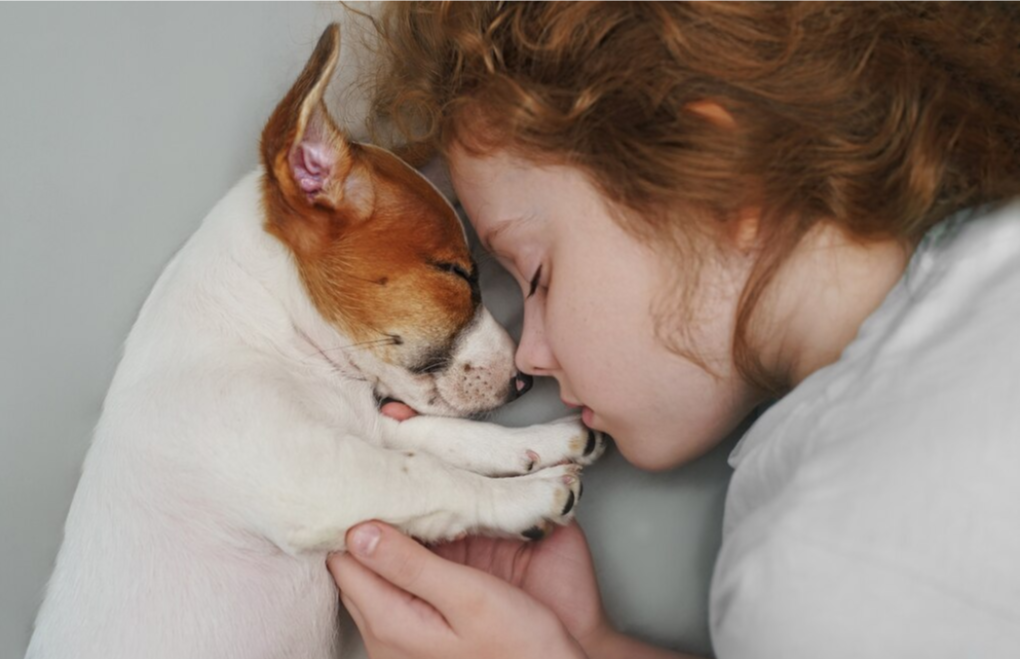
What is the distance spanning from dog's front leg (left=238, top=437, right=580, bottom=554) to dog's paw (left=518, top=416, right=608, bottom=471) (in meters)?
0.15

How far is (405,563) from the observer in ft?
4.93

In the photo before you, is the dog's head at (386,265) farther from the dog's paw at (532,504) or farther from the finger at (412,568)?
the finger at (412,568)

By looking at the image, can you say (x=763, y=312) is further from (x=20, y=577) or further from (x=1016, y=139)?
(x=20, y=577)

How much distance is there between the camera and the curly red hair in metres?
1.39

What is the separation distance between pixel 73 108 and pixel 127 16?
21 centimetres

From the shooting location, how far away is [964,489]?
118 centimetres

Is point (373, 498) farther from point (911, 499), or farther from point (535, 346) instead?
point (911, 499)

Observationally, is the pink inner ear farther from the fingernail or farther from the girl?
the fingernail

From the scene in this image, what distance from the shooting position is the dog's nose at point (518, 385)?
1.79 meters

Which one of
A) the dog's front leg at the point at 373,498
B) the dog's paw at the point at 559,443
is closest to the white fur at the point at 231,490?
the dog's front leg at the point at 373,498

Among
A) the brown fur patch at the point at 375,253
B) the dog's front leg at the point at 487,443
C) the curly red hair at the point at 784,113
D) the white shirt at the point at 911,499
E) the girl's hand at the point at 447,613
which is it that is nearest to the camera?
the white shirt at the point at 911,499

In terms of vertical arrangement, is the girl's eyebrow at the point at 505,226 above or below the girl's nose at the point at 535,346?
above

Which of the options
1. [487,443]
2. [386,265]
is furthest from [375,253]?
[487,443]

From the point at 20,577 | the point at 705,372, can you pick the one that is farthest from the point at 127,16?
the point at 705,372
